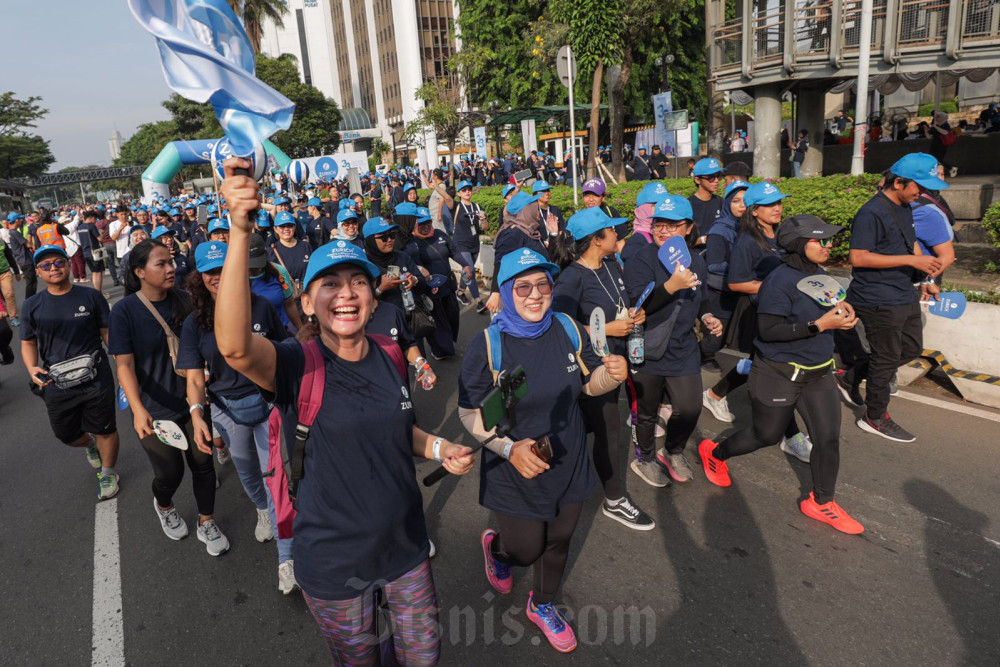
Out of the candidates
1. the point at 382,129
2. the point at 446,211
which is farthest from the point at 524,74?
the point at 382,129

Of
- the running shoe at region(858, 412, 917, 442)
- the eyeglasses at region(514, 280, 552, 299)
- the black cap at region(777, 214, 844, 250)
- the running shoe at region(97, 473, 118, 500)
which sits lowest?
the running shoe at region(97, 473, 118, 500)

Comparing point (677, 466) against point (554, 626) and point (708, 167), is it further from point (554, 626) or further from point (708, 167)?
point (708, 167)

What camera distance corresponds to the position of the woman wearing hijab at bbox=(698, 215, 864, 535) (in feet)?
12.4

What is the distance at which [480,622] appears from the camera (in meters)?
3.40

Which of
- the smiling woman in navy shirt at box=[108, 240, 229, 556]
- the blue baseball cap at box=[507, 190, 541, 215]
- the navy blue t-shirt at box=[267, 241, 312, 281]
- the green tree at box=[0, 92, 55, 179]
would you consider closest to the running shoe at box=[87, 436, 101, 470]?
the smiling woman in navy shirt at box=[108, 240, 229, 556]

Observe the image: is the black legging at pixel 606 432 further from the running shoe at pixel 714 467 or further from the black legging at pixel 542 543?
the black legging at pixel 542 543

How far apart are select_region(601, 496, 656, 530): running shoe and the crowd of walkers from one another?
0.01 meters

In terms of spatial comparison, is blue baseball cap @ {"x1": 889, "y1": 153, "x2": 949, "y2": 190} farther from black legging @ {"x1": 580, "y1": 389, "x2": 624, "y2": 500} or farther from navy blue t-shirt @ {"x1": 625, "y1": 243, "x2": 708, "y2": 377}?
black legging @ {"x1": 580, "y1": 389, "x2": 624, "y2": 500}

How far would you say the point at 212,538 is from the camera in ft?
14.0

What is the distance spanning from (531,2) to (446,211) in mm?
25223

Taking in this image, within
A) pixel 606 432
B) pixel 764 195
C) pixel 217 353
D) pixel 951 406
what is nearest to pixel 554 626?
pixel 606 432

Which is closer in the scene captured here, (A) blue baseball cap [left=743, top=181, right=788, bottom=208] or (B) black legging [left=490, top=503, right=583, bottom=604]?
(B) black legging [left=490, top=503, right=583, bottom=604]

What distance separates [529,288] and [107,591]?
324 centimetres

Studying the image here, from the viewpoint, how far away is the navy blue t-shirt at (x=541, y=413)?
2902mm
